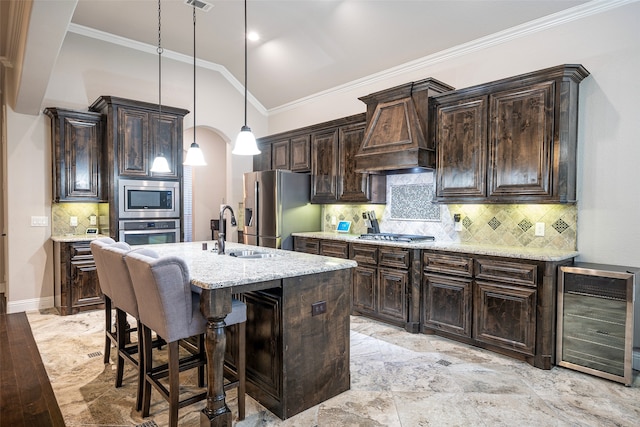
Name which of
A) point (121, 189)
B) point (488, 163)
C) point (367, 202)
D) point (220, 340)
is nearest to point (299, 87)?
point (367, 202)

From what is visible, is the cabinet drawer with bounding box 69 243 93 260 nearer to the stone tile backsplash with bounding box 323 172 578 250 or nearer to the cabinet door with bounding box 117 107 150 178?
the cabinet door with bounding box 117 107 150 178

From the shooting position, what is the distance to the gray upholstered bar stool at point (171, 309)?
1964 mm

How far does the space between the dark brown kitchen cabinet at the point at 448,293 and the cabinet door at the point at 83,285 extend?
4036 millimetres

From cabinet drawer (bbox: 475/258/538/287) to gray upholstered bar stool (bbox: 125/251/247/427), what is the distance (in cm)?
228

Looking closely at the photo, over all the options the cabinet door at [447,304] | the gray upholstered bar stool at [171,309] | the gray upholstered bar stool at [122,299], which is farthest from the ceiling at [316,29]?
the gray upholstered bar stool at [171,309]

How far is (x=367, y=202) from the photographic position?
4910mm

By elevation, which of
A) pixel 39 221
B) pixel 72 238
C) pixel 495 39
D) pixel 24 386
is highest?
pixel 495 39

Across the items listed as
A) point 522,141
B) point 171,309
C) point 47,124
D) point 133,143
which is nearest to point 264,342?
point 171,309

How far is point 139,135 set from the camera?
16.3 ft

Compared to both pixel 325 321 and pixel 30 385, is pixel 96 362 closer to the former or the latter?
pixel 30 385

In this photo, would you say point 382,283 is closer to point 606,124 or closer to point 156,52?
point 606,124

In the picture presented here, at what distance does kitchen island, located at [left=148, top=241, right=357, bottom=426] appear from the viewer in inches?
80.1

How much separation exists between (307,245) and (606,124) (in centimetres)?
351

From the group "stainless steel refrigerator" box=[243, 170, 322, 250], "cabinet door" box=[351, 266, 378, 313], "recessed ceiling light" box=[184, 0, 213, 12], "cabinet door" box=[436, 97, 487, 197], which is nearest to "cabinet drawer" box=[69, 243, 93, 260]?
"stainless steel refrigerator" box=[243, 170, 322, 250]
